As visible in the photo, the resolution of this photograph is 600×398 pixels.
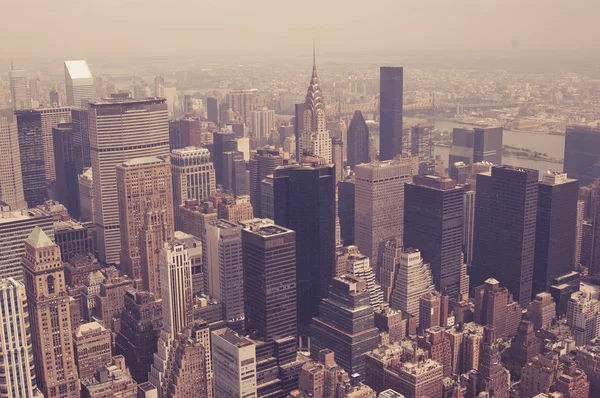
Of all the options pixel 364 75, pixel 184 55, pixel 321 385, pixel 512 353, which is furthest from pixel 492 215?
pixel 184 55

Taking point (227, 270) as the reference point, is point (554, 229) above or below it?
above

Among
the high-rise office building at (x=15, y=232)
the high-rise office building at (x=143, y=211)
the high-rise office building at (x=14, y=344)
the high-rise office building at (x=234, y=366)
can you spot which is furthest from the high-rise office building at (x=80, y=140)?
the high-rise office building at (x=14, y=344)

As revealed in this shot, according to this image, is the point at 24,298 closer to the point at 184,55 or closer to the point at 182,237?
the point at 182,237

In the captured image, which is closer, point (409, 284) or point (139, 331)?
point (139, 331)

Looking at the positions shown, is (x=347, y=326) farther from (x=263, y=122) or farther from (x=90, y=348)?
(x=263, y=122)

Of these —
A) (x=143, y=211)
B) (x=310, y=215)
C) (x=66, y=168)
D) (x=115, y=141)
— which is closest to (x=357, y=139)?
(x=310, y=215)

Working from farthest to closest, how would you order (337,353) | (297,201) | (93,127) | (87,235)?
(93,127) → (87,235) → (297,201) → (337,353)
